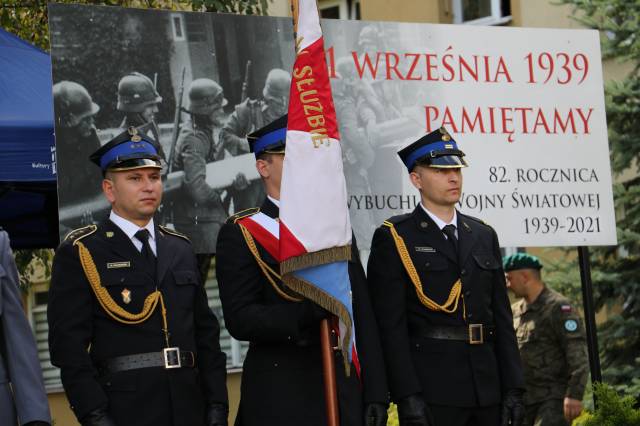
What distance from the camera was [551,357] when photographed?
9164mm

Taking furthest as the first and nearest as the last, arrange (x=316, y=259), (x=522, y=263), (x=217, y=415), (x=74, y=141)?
1. (x=522, y=263)
2. (x=74, y=141)
3. (x=217, y=415)
4. (x=316, y=259)

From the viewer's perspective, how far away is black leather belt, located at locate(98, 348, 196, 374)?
5.71m

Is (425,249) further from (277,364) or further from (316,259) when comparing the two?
(277,364)

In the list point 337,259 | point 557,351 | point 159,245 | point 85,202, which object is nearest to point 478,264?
point 337,259

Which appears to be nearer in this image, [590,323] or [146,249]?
[146,249]

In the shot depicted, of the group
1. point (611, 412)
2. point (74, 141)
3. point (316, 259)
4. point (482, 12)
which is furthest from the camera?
point (482, 12)

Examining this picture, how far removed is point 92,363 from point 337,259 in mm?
1125

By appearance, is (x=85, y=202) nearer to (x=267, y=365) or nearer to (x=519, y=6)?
(x=267, y=365)

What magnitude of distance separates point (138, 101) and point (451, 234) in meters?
1.97

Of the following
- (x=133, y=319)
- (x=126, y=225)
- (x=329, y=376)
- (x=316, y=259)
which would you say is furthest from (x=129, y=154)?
(x=329, y=376)

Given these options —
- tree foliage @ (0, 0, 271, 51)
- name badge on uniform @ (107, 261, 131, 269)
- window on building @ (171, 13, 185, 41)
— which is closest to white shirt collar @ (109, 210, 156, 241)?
name badge on uniform @ (107, 261, 131, 269)

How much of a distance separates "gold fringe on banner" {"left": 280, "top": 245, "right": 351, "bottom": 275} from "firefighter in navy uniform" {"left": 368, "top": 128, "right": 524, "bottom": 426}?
62 cm

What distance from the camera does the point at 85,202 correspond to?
23.3 ft

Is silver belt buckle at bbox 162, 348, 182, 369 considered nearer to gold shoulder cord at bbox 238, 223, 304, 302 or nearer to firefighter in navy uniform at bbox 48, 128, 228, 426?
firefighter in navy uniform at bbox 48, 128, 228, 426
